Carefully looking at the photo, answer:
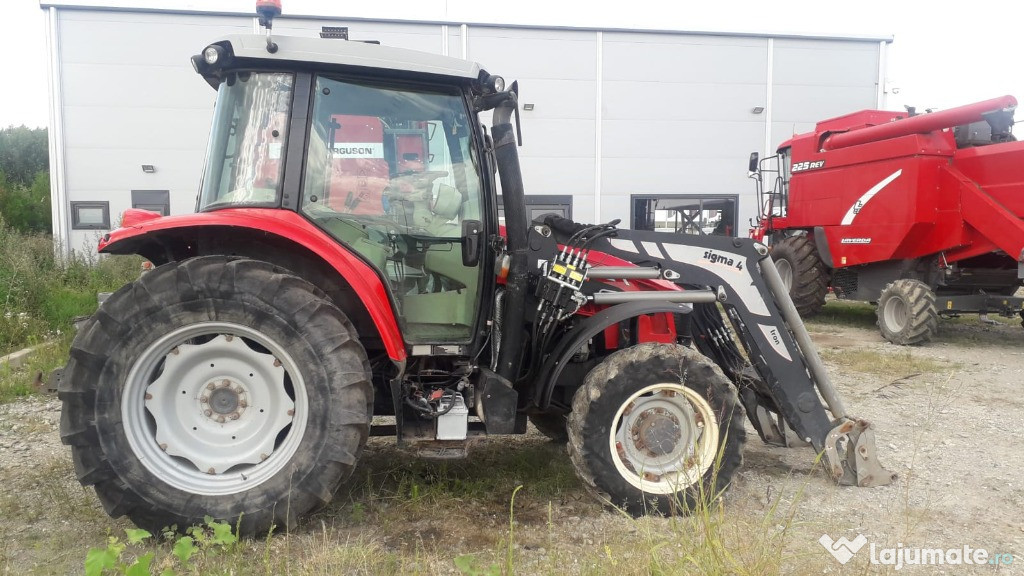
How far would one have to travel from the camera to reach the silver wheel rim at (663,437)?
3.21 metres

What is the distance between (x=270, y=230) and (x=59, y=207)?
12.5m

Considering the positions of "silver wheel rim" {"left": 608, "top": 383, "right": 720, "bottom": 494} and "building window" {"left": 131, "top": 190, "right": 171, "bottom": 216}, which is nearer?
"silver wheel rim" {"left": 608, "top": 383, "right": 720, "bottom": 494}

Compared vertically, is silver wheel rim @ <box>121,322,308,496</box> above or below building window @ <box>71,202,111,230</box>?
below

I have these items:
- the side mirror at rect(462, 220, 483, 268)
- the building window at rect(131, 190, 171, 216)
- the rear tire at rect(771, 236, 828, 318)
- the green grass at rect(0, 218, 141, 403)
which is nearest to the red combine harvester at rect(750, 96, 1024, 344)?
the rear tire at rect(771, 236, 828, 318)

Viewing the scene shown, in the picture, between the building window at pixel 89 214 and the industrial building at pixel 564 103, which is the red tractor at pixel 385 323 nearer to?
the industrial building at pixel 564 103

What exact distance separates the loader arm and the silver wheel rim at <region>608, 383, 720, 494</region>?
57 cm

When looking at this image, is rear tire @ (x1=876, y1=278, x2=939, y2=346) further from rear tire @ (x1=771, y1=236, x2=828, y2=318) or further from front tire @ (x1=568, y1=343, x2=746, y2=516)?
front tire @ (x1=568, y1=343, x2=746, y2=516)

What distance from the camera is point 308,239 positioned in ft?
9.67

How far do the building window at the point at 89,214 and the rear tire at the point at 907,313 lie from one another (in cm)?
1341

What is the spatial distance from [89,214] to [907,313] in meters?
14.0

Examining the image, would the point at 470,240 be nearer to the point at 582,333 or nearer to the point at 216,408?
the point at 582,333

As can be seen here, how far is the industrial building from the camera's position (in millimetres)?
12688

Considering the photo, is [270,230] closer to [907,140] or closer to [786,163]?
[907,140]

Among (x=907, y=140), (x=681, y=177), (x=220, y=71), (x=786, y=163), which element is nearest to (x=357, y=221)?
(x=220, y=71)
